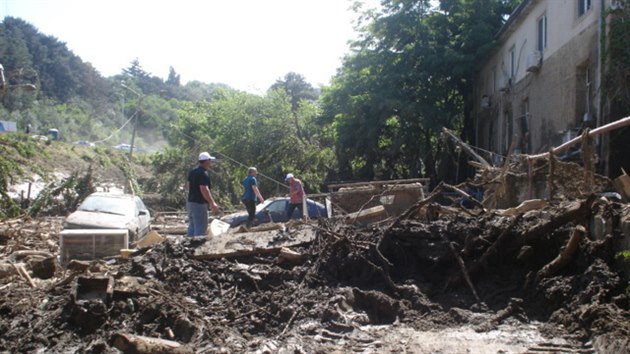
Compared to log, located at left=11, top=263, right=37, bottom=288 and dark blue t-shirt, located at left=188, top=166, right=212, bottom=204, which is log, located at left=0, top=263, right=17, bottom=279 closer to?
log, located at left=11, top=263, right=37, bottom=288

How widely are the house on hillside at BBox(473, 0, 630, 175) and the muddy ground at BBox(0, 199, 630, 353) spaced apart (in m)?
4.09

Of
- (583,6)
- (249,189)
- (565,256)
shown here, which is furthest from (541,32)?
(565,256)

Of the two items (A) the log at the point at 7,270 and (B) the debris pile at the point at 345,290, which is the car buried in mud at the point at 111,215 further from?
(A) the log at the point at 7,270

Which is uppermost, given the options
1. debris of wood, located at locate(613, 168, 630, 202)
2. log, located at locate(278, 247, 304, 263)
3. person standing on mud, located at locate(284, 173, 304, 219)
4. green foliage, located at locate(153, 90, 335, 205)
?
green foliage, located at locate(153, 90, 335, 205)

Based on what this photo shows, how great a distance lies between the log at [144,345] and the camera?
521cm

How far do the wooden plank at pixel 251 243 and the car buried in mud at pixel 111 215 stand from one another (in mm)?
5183

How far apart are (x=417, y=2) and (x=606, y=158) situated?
46.4 ft

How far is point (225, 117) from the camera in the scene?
33.4 m

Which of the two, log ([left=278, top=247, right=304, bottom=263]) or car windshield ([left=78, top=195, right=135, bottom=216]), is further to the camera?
car windshield ([left=78, top=195, right=135, bottom=216])

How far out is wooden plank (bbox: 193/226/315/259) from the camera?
25.7 ft

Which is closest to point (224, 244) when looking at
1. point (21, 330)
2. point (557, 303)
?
point (21, 330)

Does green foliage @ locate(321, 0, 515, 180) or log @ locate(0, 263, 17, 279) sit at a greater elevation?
green foliage @ locate(321, 0, 515, 180)

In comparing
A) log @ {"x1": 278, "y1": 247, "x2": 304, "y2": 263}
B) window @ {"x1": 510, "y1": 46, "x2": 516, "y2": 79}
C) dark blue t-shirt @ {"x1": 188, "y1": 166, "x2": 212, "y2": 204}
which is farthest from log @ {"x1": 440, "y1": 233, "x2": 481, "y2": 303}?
window @ {"x1": 510, "y1": 46, "x2": 516, "y2": 79}

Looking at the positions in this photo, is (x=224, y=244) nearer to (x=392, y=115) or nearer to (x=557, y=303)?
(x=557, y=303)
